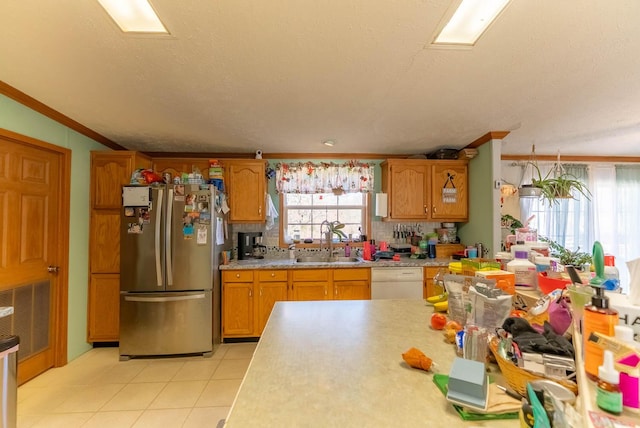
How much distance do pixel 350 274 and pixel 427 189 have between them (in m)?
1.52

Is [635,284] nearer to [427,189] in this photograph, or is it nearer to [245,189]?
[427,189]

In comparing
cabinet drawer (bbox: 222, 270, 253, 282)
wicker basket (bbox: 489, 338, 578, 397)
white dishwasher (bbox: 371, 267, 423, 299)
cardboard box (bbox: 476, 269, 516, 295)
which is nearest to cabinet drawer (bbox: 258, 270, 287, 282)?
cabinet drawer (bbox: 222, 270, 253, 282)

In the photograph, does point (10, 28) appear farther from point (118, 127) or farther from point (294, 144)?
point (294, 144)

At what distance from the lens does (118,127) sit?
2.83 metres

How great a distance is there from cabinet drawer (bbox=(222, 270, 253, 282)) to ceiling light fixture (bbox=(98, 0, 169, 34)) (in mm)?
2360

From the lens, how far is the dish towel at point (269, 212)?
142 inches

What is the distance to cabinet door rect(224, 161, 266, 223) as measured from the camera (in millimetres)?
3502

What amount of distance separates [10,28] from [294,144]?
2384 mm

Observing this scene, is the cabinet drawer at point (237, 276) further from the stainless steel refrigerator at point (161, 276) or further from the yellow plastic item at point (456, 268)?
the yellow plastic item at point (456, 268)

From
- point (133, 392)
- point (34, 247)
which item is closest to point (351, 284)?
point (133, 392)

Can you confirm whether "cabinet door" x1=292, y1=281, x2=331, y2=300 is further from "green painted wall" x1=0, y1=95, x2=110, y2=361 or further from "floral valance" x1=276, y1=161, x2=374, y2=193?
"green painted wall" x1=0, y1=95, x2=110, y2=361

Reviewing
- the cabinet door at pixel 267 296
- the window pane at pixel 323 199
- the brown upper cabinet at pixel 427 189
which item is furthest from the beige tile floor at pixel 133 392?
the brown upper cabinet at pixel 427 189

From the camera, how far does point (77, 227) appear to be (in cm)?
287

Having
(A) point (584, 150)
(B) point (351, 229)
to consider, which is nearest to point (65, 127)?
(B) point (351, 229)
